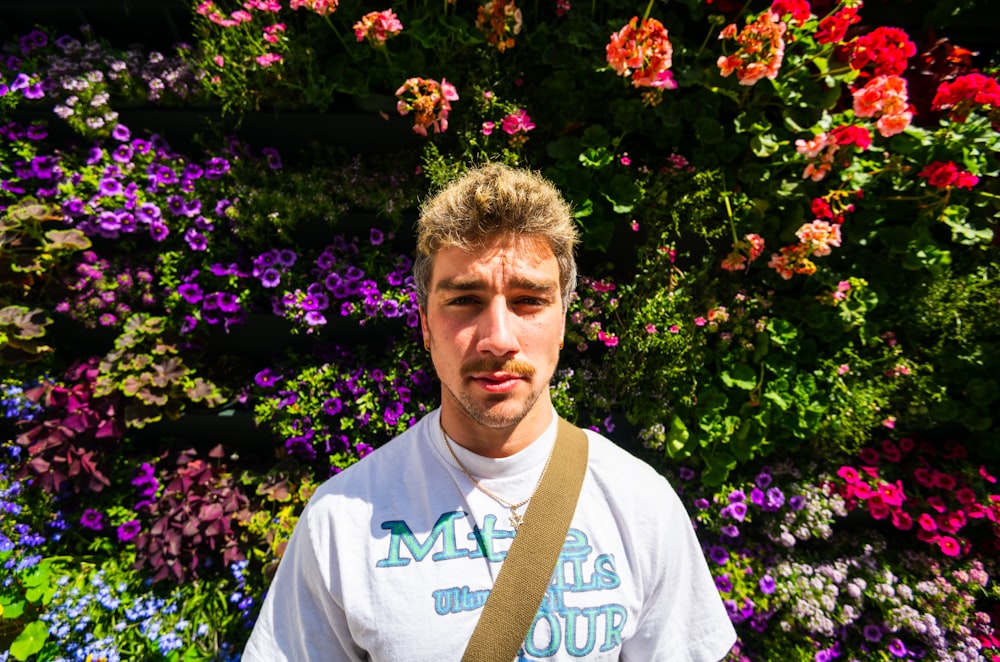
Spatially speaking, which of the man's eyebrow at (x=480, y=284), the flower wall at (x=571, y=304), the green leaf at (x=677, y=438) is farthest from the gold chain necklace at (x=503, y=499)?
the green leaf at (x=677, y=438)

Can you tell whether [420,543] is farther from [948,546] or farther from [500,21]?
[948,546]

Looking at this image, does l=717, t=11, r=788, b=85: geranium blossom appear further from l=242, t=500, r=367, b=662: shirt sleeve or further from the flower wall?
l=242, t=500, r=367, b=662: shirt sleeve

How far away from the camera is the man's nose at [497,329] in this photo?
137 centimetres

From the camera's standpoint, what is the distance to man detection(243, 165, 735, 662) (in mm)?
1345

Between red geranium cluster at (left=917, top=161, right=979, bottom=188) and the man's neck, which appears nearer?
the man's neck

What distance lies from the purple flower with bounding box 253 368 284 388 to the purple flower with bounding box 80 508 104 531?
3.70ft

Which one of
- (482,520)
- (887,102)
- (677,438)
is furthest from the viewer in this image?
(677,438)

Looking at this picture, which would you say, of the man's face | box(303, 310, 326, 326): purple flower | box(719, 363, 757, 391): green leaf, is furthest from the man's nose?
box(719, 363, 757, 391): green leaf

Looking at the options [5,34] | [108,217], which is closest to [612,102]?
[108,217]

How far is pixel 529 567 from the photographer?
137 centimetres

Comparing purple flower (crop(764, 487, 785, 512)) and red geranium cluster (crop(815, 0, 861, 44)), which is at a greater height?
red geranium cluster (crop(815, 0, 861, 44))

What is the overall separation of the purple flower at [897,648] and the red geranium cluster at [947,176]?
2298 mm

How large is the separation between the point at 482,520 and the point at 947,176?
259 cm

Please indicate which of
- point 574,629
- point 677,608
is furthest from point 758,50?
point 574,629
